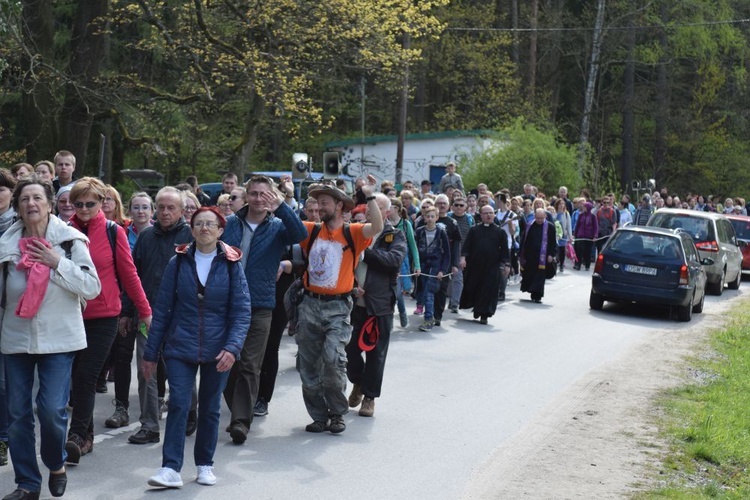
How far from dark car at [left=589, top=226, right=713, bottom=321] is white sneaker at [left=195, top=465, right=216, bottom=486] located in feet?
43.5

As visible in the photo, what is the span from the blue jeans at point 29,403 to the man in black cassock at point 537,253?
1448 centimetres

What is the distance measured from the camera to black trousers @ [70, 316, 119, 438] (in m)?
7.55

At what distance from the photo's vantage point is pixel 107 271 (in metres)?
7.77

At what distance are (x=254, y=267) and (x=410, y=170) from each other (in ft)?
117

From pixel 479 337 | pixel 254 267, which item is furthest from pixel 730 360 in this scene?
pixel 254 267

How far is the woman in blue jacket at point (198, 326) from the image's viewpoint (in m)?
7.13

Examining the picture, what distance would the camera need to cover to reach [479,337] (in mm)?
15648

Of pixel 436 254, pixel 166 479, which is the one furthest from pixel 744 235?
pixel 166 479

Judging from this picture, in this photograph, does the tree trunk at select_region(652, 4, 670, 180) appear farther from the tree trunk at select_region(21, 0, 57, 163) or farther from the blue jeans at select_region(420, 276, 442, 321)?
the blue jeans at select_region(420, 276, 442, 321)

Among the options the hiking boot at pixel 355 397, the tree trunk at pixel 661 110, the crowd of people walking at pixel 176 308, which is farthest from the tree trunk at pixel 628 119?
the hiking boot at pixel 355 397

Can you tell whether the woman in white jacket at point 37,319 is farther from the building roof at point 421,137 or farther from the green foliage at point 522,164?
the building roof at point 421,137

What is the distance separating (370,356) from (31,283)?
13.2 ft

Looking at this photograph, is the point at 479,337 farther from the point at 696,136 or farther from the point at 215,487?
the point at 696,136

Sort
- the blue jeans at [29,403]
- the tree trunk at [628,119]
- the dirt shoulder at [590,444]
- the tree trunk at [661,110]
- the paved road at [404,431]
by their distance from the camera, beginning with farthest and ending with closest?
the tree trunk at [661,110]
the tree trunk at [628,119]
the dirt shoulder at [590,444]
the paved road at [404,431]
the blue jeans at [29,403]
